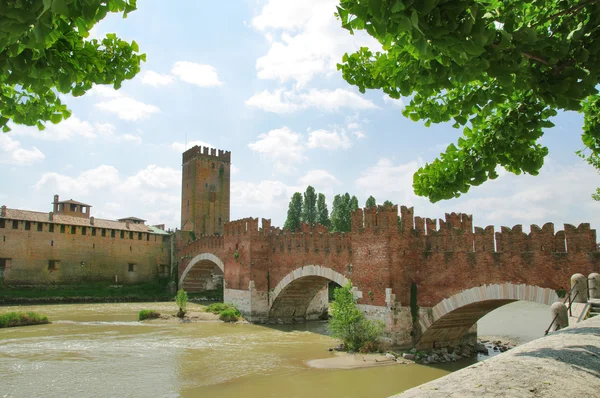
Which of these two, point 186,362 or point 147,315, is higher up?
point 147,315

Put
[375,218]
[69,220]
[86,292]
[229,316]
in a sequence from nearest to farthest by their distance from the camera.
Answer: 1. [375,218]
2. [229,316]
3. [86,292]
4. [69,220]

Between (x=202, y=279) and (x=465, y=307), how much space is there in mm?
30135

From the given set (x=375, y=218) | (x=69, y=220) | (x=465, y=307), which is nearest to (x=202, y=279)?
(x=69, y=220)

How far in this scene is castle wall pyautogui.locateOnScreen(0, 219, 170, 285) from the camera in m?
34.4

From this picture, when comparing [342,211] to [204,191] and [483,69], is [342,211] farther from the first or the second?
[483,69]

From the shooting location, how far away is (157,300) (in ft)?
124

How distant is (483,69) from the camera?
158 inches

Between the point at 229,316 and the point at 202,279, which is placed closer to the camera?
the point at 229,316

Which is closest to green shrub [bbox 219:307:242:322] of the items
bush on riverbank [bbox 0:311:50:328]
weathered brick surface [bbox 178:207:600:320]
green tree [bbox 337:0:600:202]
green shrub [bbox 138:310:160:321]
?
green shrub [bbox 138:310:160:321]

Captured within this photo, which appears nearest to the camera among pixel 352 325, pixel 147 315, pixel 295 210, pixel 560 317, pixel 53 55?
pixel 53 55

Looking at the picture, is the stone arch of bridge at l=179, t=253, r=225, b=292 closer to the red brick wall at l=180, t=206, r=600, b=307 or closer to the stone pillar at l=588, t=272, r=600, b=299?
the red brick wall at l=180, t=206, r=600, b=307

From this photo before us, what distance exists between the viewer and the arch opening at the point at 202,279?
123ft

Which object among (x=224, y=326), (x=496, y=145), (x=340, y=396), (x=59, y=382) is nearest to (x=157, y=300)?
(x=224, y=326)

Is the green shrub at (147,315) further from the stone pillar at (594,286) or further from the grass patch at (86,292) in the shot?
the stone pillar at (594,286)
